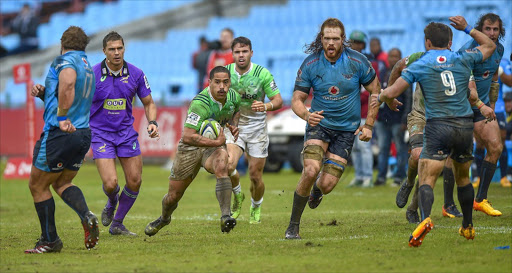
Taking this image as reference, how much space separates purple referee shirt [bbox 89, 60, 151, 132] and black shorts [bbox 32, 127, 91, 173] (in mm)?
1722

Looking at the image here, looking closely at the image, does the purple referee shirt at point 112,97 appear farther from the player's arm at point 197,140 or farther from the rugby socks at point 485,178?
the rugby socks at point 485,178

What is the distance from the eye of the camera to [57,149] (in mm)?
8125

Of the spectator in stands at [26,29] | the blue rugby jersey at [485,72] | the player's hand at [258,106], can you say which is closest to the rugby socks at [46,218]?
the player's hand at [258,106]

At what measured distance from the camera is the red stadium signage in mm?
20500

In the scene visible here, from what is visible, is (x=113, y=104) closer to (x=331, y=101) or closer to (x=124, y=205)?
(x=124, y=205)

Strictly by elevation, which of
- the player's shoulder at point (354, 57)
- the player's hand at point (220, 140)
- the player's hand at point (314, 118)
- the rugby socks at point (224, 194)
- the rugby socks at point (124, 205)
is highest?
the player's shoulder at point (354, 57)

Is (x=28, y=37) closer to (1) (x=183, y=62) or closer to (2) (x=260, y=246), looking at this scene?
(1) (x=183, y=62)

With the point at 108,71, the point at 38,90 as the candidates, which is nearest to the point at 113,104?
the point at 108,71

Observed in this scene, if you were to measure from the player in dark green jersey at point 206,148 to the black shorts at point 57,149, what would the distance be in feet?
4.68

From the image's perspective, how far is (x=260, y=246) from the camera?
852 centimetres

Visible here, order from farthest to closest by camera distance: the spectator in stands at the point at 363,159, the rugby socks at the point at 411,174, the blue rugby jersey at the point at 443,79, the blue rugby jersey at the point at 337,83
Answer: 1. the spectator in stands at the point at 363,159
2. the rugby socks at the point at 411,174
3. the blue rugby jersey at the point at 337,83
4. the blue rugby jersey at the point at 443,79

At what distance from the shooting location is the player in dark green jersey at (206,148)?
9.21 m

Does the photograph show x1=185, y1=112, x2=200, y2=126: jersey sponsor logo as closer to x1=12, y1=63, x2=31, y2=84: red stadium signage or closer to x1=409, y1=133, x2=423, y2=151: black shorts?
x1=409, y1=133, x2=423, y2=151: black shorts

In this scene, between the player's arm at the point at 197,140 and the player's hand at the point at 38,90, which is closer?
the player's hand at the point at 38,90
